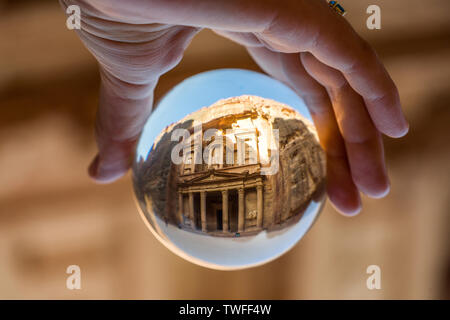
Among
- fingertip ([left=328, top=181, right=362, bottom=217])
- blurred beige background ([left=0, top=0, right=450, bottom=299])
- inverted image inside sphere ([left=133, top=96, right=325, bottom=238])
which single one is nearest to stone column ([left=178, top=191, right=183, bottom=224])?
inverted image inside sphere ([left=133, top=96, right=325, bottom=238])

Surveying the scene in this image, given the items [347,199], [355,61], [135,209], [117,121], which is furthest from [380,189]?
[135,209]

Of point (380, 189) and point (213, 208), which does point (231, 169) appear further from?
point (380, 189)

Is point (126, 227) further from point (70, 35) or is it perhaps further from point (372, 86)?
point (372, 86)

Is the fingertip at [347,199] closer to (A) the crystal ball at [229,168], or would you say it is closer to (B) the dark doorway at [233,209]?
(A) the crystal ball at [229,168]

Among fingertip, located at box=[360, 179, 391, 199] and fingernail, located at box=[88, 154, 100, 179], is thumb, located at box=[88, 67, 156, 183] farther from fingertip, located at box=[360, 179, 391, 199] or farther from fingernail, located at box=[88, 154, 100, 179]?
fingertip, located at box=[360, 179, 391, 199]

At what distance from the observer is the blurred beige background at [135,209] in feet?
4.36

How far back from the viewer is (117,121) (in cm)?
74

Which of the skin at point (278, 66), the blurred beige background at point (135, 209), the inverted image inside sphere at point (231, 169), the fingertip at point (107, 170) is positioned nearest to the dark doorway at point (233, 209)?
the inverted image inside sphere at point (231, 169)

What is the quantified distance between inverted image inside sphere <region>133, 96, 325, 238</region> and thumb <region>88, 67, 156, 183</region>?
0.59 feet

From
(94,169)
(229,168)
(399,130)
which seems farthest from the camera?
(94,169)

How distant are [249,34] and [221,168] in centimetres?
30

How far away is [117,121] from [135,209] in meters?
0.71

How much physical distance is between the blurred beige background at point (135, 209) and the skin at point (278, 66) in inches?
24.1

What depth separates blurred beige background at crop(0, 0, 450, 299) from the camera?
133 cm
